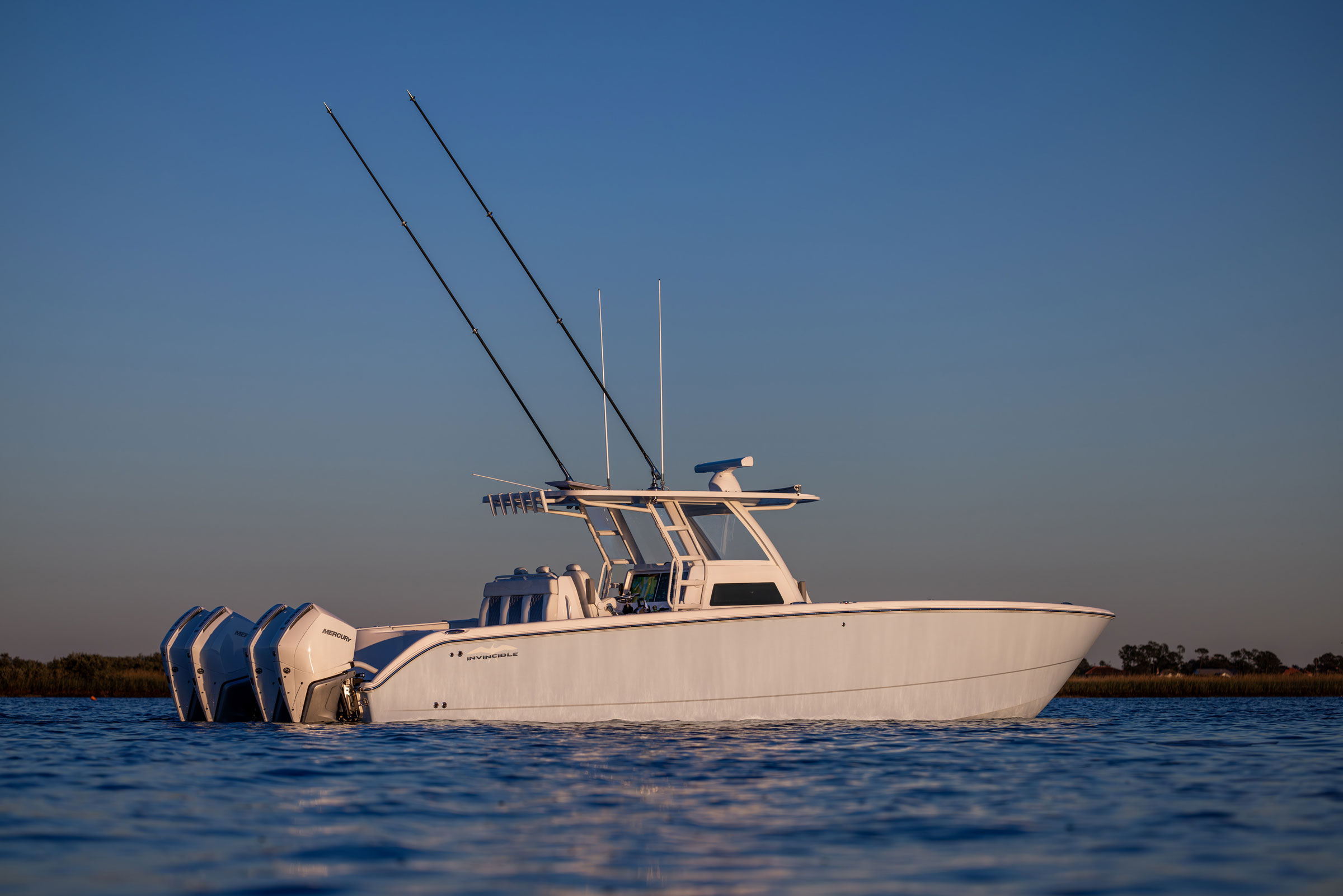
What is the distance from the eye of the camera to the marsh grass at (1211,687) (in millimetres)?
28922

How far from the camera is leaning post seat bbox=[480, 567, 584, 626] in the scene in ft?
44.5

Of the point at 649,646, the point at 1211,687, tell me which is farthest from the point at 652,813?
the point at 1211,687

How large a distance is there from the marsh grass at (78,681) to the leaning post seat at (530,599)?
1593cm

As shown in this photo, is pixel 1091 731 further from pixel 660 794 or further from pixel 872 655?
pixel 660 794

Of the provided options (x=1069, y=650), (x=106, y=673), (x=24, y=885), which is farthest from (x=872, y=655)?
(x=106, y=673)

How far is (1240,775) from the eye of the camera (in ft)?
28.7

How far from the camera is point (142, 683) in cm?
2738

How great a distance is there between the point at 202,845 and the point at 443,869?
1370 mm

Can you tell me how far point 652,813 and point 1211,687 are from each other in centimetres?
2738

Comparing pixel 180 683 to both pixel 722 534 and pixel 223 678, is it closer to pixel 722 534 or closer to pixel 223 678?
pixel 223 678

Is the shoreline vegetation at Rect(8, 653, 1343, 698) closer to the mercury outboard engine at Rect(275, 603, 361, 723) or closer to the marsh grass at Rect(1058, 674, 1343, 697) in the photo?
the marsh grass at Rect(1058, 674, 1343, 697)

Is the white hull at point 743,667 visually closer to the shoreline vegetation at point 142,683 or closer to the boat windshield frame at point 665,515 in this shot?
the boat windshield frame at point 665,515

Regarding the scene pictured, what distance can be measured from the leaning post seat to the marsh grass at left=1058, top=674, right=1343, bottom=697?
19.7 meters

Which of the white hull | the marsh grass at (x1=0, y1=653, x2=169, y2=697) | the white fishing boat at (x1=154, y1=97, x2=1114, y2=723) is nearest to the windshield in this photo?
the white fishing boat at (x1=154, y1=97, x2=1114, y2=723)
